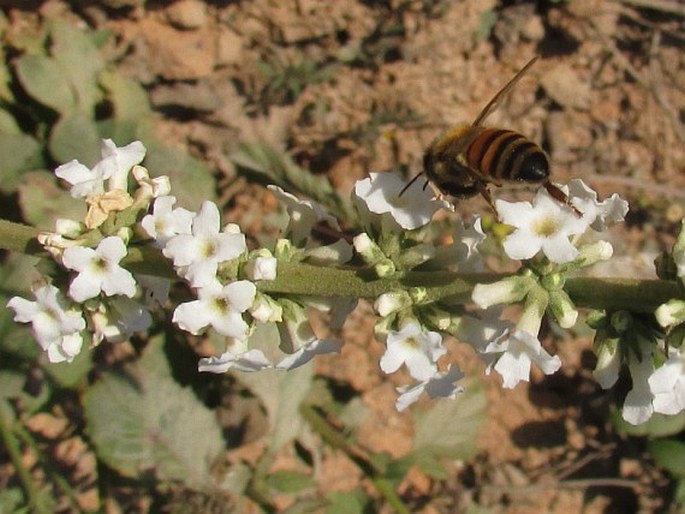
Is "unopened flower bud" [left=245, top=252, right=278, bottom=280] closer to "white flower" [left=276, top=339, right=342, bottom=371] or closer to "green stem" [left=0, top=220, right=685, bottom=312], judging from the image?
"green stem" [left=0, top=220, right=685, bottom=312]

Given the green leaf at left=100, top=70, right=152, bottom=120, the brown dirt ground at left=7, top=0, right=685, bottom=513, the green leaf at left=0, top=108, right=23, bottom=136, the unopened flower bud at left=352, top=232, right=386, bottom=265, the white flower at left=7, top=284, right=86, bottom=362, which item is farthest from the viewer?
the brown dirt ground at left=7, top=0, right=685, bottom=513

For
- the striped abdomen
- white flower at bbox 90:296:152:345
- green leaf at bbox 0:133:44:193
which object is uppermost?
the striped abdomen

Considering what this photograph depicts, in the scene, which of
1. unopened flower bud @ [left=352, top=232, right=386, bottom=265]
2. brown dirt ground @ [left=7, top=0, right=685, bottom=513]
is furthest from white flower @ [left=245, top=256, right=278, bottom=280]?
brown dirt ground @ [left=7, top=0, right=685, bottom=513]

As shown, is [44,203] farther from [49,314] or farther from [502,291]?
[502,291]

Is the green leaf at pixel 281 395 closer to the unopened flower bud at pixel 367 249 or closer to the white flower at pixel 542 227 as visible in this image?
the unopened flower bud at pixel 367 249

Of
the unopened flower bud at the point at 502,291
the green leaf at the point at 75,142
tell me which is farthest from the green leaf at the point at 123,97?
the unopened flower bud at the point at 502,291

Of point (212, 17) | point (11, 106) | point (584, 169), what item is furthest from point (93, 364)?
point (584, 169)

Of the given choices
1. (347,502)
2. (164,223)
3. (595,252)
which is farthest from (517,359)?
(347,502)
